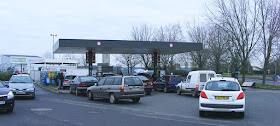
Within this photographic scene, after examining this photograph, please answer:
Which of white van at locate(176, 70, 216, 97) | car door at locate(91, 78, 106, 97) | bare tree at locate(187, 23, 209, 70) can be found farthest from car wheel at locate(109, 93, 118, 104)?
bare tree at locate(187, 23, 209, 70)

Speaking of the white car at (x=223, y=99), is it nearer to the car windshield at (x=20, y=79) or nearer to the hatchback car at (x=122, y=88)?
the hatchback car at (x=122, y=88)

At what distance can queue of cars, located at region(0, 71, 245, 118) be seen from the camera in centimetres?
1022

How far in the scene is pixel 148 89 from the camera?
21.9 m

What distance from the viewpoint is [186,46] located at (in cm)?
2806

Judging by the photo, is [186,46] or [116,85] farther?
[186,46]

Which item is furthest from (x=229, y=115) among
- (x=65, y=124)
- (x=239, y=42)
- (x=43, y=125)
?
(x=239, y=42)

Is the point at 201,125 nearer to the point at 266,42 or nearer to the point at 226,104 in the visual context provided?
the point at 226,104

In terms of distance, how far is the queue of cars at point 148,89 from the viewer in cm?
1022

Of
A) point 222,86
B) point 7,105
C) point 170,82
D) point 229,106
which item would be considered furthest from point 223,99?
point 170,82

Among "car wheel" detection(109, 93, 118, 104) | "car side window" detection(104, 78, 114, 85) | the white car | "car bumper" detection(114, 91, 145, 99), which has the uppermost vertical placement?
"car side window" detection(104, 78, 114, 85)

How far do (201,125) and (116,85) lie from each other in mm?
7340

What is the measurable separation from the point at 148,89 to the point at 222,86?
37.7 feet

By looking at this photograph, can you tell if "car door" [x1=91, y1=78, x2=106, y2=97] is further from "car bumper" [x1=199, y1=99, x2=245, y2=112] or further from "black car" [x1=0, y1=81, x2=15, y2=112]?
"car bumper" [x1=199, y1=99, x2=245, y2=112]

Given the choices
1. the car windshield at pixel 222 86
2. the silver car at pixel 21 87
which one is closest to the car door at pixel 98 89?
the silver car at pixel 21 87
